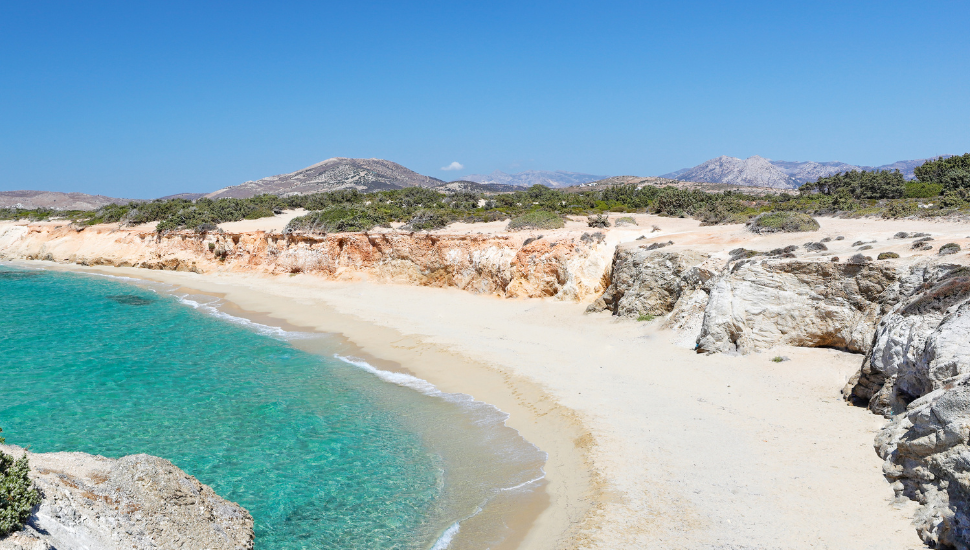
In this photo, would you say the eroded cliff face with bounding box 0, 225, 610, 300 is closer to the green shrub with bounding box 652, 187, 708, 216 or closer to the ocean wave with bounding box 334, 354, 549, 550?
the ocean wave with bounding box 334, 354, 549, 550

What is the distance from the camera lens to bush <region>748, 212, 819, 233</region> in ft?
68.2

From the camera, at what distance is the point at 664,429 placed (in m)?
10.5

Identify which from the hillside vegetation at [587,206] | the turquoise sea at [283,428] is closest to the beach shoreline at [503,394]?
the turquoise sea at [283,428]

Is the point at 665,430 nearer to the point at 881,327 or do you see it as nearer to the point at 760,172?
the point at 881,327

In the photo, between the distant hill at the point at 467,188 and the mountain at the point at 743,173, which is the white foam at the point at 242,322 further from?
the mountain at the point at 743,173

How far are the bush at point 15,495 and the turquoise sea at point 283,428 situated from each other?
10.7ft

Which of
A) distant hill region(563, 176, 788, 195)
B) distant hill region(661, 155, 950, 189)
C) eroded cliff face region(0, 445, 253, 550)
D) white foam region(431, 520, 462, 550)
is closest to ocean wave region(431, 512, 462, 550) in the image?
white foam region(431, 520, 462, 550)

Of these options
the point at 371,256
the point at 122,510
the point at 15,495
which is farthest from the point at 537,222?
the point at 15,495

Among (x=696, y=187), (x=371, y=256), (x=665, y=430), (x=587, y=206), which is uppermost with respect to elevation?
(x=696, y=187)

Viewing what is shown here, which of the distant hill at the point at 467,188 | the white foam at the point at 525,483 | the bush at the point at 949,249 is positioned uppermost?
the distant hill at the point at 467,188

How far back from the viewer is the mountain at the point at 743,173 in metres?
108

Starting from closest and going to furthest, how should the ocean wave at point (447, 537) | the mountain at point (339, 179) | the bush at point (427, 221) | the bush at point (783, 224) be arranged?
the ocean wave at point (447, 537) < the bush at point (783, 224) < the bush at point (427, 221) < the mountain at point (339, 179)

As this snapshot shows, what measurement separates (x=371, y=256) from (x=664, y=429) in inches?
879

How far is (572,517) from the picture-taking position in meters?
8.06
